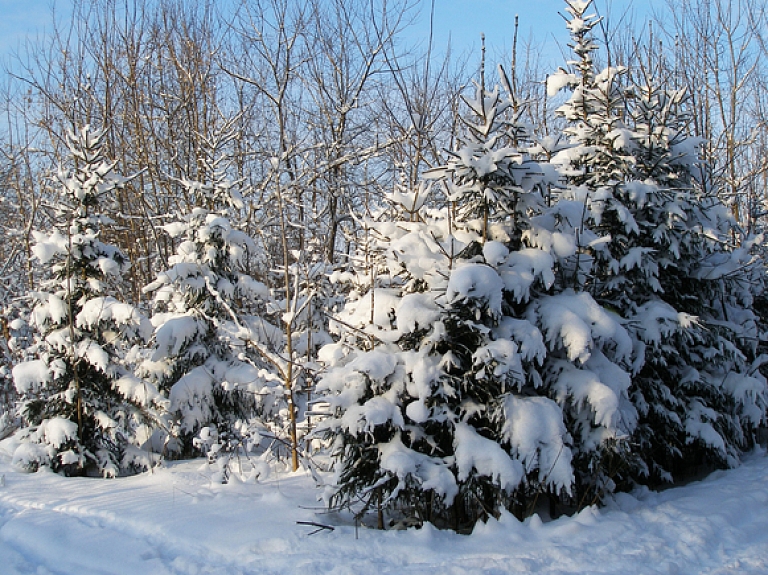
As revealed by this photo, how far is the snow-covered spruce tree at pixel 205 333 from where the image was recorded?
882 centimetres

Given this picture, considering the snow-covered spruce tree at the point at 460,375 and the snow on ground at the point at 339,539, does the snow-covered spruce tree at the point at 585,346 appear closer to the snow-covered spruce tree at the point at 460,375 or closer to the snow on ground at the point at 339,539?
the snow-covered spruce tree at the point at 460,375

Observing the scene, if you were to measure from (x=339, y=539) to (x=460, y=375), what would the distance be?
1660 millimetres

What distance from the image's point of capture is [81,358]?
832 cm

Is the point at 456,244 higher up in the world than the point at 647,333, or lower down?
higher up

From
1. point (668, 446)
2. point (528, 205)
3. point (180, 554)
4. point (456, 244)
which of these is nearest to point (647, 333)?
point (668, 446)

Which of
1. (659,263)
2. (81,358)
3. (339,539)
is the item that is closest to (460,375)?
(339,539)

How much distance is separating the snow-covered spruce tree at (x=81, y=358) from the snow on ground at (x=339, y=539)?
2.27m

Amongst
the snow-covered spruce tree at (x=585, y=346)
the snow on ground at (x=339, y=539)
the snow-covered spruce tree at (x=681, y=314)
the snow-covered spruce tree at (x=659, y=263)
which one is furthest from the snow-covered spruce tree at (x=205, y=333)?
the snow-covered spruce tree at (x=681, y=314)

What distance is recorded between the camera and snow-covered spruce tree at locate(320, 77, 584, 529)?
453 centimetres

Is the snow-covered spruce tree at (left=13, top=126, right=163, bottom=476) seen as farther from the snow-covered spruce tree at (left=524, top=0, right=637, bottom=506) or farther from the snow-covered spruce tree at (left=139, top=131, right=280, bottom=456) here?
the snow-covered spruce tree at (left=524, top=0, right=637, bottom=506)

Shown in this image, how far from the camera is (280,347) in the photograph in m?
9.63

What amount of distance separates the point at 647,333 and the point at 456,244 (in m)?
2.74

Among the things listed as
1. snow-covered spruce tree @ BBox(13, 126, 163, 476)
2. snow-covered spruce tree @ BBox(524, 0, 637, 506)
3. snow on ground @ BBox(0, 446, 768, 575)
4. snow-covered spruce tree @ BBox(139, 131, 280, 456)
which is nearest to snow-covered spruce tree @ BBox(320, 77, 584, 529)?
snow-covered spruce tree @ BBox(524, 0, 637, 506)

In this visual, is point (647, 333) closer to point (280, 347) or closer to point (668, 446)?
point (668, 446)
